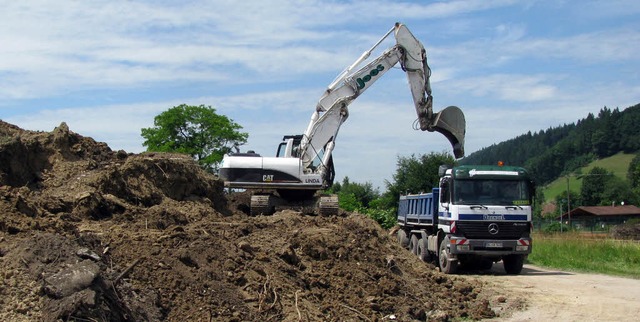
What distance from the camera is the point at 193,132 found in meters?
45.0

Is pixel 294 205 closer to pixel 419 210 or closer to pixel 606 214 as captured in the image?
pixel 419 210

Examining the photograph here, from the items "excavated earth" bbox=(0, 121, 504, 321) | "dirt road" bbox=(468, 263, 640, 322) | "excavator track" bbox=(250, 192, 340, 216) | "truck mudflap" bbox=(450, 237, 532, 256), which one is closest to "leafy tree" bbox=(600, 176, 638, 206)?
"dirt road" bbox=(468, 263, 640, 322)

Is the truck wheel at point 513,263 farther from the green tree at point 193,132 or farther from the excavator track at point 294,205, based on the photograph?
the green tree at point 193,132

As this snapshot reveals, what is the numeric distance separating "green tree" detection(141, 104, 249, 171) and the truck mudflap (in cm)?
2661

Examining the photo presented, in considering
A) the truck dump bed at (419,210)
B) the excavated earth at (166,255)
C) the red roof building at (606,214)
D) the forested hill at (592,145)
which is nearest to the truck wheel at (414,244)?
the truck dump bed at (419,210)

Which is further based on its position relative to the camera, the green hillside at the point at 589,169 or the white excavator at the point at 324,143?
the green hillside at the point at 589,169

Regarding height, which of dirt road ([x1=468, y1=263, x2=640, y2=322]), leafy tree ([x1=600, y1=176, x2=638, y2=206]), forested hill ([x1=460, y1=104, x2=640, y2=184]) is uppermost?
forested hill ([x1=460, y1=104, x2=640, y2=184])

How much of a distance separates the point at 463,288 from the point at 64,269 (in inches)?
336

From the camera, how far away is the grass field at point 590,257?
22.9 meters

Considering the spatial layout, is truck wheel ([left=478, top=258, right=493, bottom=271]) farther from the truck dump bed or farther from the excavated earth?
the excavated earth

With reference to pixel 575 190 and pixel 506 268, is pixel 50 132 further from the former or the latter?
pixel 575 190

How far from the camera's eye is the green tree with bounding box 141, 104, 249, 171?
4391 centimetres

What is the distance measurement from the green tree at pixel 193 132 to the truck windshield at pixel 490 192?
26.3m

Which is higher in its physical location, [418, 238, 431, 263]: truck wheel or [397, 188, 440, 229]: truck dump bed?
[397, 188, 440, 229]: truck dump bed
